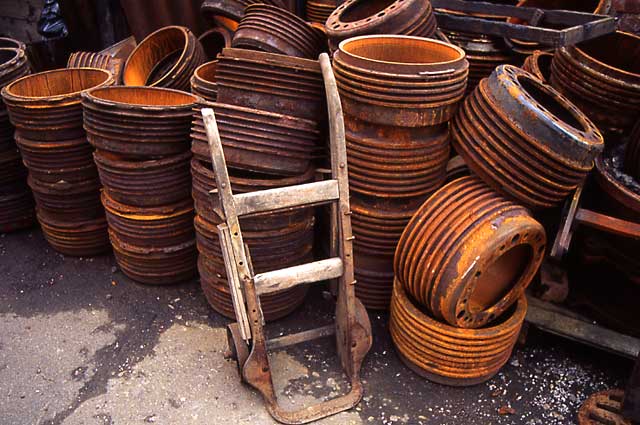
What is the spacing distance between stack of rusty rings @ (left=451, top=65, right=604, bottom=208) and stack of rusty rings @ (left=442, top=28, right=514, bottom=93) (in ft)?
2.46

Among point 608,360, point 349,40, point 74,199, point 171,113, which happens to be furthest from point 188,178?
point 608,360

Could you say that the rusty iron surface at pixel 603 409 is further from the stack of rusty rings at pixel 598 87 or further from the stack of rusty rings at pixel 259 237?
the stack of rusty rings at pixel 259 237

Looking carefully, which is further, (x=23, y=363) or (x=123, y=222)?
(x=123, y=222)

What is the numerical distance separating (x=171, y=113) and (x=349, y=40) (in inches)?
44.8

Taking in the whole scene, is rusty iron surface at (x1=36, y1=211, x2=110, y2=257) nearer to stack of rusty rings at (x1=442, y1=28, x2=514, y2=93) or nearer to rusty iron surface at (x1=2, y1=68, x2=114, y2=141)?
rusty iron surface at (x1=2, y1=68, x2=114, y2=141)

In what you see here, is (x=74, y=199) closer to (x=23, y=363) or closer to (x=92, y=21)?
(x=23, y=363)

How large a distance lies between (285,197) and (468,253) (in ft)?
2.98

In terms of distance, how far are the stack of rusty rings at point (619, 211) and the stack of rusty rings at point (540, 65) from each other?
0.73 m

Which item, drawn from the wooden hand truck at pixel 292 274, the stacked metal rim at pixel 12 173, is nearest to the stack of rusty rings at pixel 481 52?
the wooden hand truck at pixel 292 274

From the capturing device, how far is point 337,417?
9.43 ft

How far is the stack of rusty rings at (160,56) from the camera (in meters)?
4.25

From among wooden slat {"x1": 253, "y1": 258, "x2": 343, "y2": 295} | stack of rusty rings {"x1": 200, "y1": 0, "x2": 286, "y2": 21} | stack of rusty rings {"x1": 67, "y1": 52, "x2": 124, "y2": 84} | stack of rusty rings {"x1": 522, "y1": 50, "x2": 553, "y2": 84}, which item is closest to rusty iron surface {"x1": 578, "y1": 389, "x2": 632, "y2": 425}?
wooden slat {"x1": 253, "y1": 258, "x2": 343, "y2": 295}

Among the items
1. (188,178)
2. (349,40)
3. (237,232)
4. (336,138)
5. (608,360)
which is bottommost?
(608,360)

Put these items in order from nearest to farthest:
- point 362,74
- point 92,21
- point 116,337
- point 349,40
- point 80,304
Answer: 1. point 362,74
2. point 349,40
3. point 116,337
4. point 80,304
5. point 92,21
